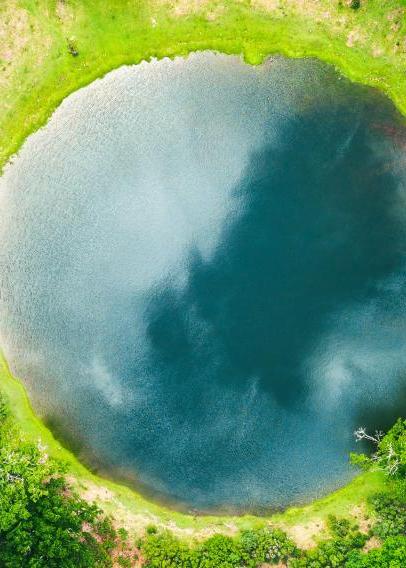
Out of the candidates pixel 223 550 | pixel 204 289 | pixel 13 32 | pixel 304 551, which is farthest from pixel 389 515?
pixel 13 32

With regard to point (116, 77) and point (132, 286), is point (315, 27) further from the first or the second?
point (132, 286)

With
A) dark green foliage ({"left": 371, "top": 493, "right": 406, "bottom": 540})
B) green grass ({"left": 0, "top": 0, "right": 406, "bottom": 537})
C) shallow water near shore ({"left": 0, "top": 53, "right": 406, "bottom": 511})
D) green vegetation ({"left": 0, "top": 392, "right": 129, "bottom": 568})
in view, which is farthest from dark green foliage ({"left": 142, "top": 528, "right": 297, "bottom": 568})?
dark green foliage ({"left": 371, "top": 493, "right": 406, "bottom": 540})

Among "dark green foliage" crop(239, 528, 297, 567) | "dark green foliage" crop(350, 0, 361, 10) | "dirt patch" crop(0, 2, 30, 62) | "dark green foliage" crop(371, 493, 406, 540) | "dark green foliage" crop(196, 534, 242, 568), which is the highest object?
"dark green foliage" crop(350, 0, 361, 10)

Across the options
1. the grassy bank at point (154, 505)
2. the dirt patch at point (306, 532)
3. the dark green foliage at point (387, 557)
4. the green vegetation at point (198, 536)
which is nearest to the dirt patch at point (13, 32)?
the grassy bank at point (154, 505)

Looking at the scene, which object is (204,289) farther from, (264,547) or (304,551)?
(304,551)

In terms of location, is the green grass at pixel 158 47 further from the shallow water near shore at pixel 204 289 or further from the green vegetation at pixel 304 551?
the shallow water near shore at pixel 204 289

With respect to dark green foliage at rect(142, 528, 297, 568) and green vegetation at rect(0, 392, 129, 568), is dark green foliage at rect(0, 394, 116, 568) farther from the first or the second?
dark green foliage at rect(142, 528, 297, 568)

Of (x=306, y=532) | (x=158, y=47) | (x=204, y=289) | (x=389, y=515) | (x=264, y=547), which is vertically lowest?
(x=264, y=547)
